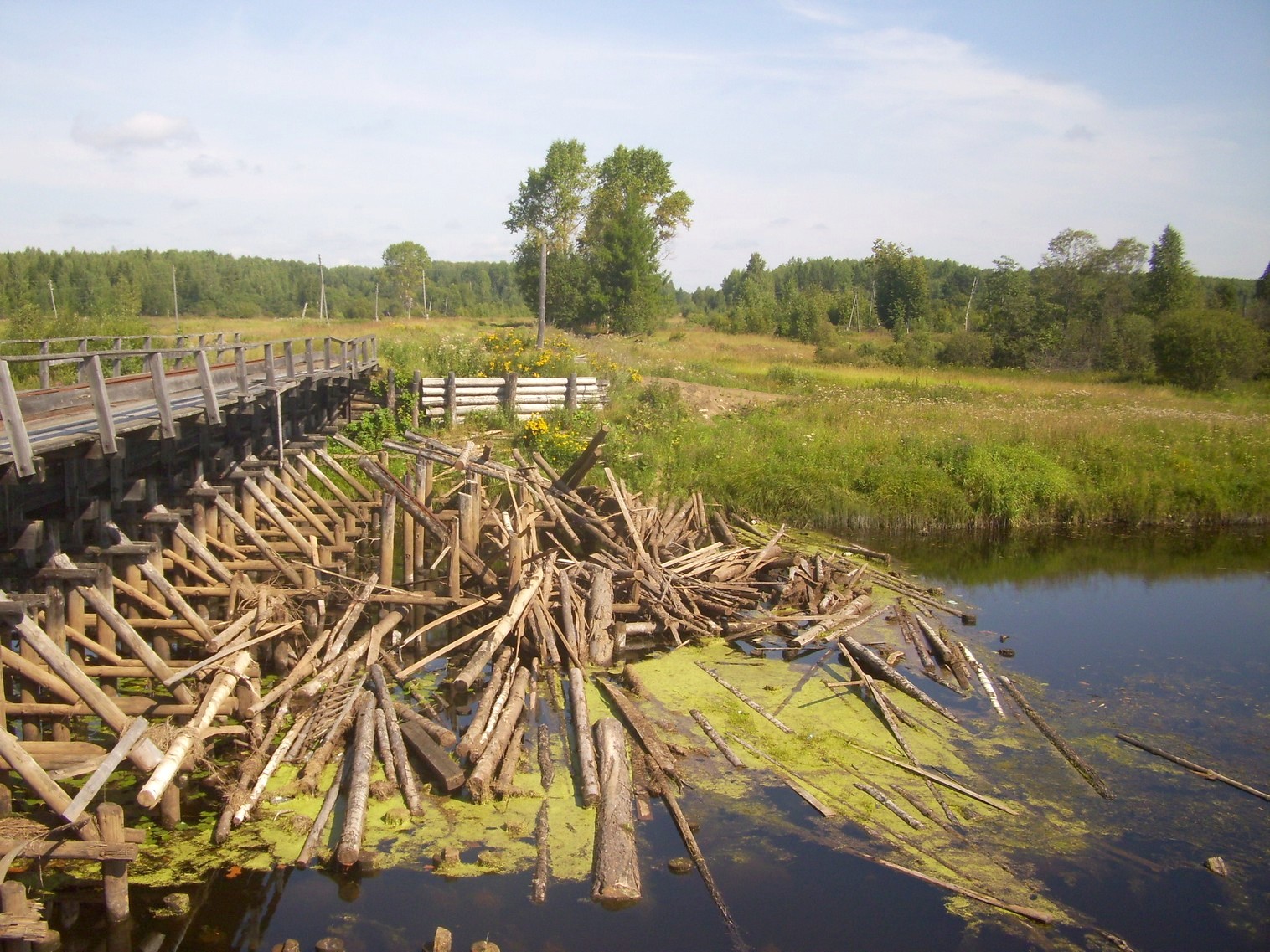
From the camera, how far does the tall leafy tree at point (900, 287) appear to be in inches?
2906

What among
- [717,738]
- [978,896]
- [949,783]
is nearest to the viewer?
[978,896]

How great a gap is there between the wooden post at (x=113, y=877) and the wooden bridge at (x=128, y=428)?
2926 millimetres

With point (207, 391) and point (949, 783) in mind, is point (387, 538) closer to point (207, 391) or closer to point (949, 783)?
point (207, 391)

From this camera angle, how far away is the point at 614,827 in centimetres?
776

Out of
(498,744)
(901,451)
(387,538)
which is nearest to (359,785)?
(498,744)

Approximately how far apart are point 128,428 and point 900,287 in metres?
73.0

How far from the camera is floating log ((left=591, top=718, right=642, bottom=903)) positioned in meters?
7.13

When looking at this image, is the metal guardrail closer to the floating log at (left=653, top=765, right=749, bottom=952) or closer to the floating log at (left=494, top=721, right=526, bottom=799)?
the floating log at (left=494, top=721, right=526, bottom=799)

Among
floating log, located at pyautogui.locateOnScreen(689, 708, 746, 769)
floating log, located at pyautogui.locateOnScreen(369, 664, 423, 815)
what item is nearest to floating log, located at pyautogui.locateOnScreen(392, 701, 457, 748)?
floating log, located at pyautogui.locateOnScreen(369, 664, 423, 815)

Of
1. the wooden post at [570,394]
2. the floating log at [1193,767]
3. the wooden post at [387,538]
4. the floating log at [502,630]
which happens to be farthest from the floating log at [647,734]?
the wooden post at [570,394]

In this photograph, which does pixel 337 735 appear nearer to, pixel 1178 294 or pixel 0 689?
pixel 0 689

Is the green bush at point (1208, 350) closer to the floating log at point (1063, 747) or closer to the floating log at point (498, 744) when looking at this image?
the floating log at point (1063, 747)

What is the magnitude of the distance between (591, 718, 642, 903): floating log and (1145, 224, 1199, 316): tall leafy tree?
57.3m

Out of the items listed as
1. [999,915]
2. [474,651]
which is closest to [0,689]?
[474,651]
